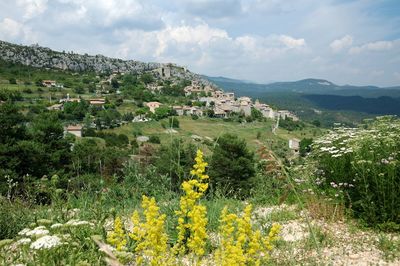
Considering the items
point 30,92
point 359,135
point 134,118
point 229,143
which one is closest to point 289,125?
point 134,118

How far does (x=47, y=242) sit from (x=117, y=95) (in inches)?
6187

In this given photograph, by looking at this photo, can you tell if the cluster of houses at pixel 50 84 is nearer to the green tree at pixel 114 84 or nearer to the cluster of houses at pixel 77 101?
the cluster of houses at pixel 77 101

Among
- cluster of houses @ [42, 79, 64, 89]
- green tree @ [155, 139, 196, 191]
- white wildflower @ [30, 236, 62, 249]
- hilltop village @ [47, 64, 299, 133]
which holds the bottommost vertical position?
hilltop village @ [47, 64, 299, 133]

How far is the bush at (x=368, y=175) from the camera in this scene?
20.8ft

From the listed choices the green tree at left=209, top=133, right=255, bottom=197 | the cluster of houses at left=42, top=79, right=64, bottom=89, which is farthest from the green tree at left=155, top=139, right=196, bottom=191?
the cluster of houses at left=42, top=79, right=64, bottom=89

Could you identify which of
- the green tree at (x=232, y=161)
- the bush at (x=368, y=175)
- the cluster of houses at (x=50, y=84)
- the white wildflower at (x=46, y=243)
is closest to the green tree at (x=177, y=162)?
the white wildflower at (x=46, y=243)

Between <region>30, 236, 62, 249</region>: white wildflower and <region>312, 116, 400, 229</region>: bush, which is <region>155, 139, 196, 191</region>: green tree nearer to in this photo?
<region>30, 236, 62, 249</region>: white wildflower

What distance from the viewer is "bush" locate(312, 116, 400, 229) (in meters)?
6.34

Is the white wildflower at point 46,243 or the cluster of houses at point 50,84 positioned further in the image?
the cluster of houses at point 50,84

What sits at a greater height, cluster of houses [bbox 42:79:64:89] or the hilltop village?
cluster of houses [bbox 42:79:64:89]

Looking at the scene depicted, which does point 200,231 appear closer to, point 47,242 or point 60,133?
point 47,242

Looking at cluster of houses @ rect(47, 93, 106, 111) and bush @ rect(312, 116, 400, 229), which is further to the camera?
cluster of houses @ rect(47, 93, 106, 111)

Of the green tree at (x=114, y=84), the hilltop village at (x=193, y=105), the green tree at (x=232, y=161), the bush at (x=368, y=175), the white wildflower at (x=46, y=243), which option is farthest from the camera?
the green tree at (x=114, y=84)

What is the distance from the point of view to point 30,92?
127875mm
